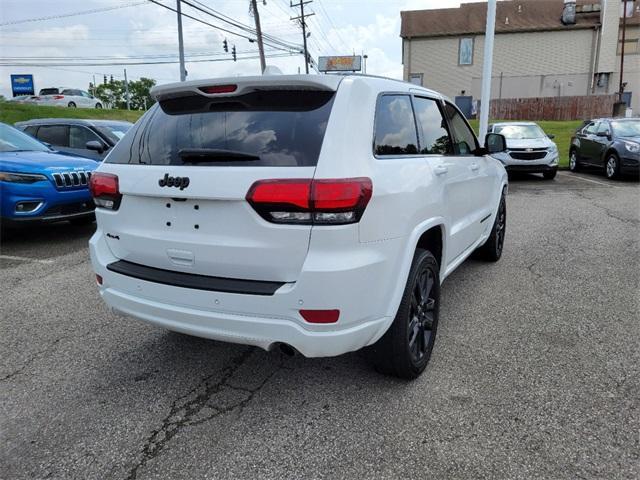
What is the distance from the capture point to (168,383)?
120 inches

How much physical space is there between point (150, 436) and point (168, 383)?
0.53m

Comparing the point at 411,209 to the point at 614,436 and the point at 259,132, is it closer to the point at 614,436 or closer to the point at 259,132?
the point at 259,132

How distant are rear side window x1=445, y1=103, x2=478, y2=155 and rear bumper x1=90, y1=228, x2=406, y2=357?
1.75 meters

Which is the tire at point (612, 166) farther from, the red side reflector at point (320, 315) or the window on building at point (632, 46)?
the window on building at point (632, 46)

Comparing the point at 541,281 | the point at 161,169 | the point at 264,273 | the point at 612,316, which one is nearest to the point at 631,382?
the point at 612,316

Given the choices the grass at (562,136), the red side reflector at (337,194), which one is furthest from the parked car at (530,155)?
the red side reflector at (337,194)

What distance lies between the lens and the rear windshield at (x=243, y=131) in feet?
7.86

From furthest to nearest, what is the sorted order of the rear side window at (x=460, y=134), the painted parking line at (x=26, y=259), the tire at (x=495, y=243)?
the painted parking line at (x=26, y=259) → the tire at (x=495, y=243) → the rear side window at (x=460, y=134)

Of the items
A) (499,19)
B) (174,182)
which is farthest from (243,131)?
(499,19)

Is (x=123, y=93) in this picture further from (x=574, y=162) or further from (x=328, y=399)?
(x=328, y=399)

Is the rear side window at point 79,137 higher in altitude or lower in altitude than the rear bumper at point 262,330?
higher

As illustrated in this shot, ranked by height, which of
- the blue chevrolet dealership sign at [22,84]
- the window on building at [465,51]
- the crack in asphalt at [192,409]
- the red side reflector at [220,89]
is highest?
the window on building at [465,51]

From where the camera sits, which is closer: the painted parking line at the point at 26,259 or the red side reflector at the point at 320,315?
the red side reflector at the point at 320,315

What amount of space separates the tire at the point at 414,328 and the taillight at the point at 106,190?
1710 millimetres
